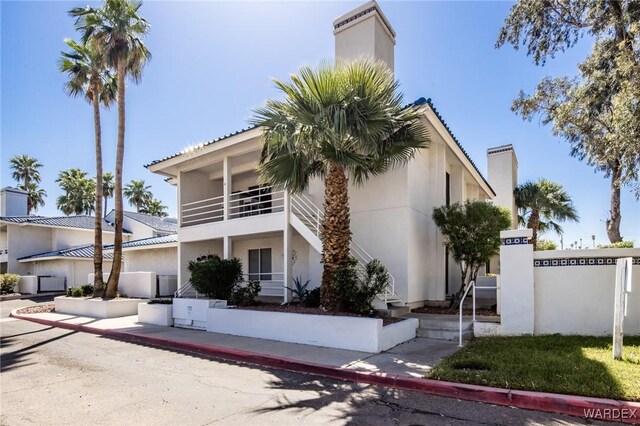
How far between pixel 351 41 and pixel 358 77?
16.5 feet

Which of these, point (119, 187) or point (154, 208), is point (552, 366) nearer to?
point (119, 187)

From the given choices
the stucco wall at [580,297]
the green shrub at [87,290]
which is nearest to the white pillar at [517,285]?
the stucco wall at [580,297]

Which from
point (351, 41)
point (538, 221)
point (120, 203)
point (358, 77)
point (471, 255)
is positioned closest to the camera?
point (358, 77)

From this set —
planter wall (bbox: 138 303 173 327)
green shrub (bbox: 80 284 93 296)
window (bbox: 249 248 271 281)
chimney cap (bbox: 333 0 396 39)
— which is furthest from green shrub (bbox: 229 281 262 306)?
green shrub (bbox: 80 284 93 296)

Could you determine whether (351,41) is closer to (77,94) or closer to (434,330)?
(434,330)

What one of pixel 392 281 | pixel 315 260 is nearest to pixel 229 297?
pixel 315 260

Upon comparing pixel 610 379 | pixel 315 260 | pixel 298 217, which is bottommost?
pixel 610 379

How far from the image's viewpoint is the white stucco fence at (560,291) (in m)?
8.27

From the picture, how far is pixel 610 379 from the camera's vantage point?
5.38 metres

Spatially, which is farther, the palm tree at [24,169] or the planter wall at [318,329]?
the palm tree at [24,169]

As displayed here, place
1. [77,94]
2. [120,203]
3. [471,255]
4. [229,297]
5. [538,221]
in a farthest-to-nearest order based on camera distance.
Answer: [538,221] < [77,94] < [120,203] < [229,297] < [471,255]

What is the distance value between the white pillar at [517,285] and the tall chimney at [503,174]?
1591 cm

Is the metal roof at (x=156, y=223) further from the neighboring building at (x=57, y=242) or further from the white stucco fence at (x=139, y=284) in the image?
the white stucco fence at (x=139, y=284)

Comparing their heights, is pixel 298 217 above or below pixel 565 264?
above
